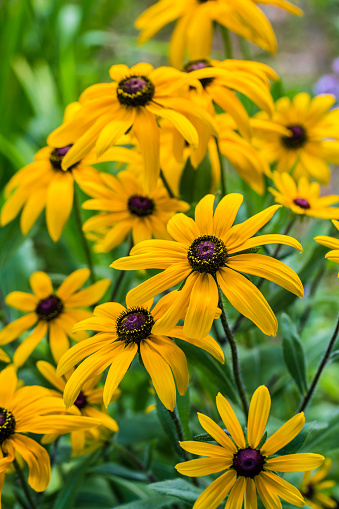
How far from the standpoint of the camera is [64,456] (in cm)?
77

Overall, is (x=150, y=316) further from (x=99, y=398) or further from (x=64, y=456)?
(x=64, y=456)

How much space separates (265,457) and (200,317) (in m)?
0.14

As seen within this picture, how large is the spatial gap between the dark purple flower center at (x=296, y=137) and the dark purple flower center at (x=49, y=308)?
400 mm

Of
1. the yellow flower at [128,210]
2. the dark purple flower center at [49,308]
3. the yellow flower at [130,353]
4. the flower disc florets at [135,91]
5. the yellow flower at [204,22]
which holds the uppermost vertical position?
the yellow flower at [204,22]

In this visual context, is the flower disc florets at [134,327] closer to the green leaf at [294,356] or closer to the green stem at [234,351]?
the green stem at [234,351]

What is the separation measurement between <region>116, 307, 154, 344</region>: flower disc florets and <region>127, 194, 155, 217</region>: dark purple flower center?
202 millimetres

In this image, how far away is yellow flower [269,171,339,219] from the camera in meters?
0.65

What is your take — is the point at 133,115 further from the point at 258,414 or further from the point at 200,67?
the point at 258,414

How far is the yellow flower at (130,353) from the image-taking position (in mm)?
491

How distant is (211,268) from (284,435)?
154mm

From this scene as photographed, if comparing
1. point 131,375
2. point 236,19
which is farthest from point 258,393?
point 131,375

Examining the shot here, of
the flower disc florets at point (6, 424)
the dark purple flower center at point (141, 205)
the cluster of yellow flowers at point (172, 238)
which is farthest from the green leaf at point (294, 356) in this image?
the flower disc florets at point (6, 424)

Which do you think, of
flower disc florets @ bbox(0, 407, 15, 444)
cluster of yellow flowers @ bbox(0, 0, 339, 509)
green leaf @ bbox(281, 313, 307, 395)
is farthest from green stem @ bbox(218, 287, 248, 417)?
flower disc florets @ bbox(0, 407, 15, 444)

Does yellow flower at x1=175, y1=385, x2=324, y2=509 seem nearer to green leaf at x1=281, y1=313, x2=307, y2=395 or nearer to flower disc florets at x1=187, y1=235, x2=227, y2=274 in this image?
flower disc florets at x1=187, y1=235, x2=227, y2=274
